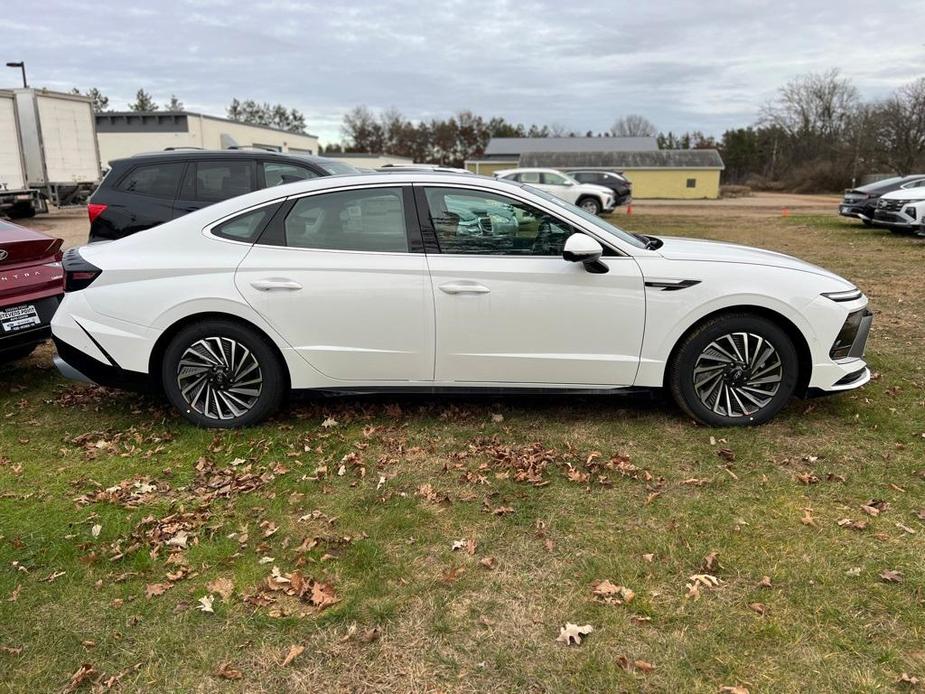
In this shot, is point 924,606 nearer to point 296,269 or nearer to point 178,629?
point 178,629

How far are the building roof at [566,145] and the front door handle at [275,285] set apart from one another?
5952 cm

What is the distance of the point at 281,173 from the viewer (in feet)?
25.3

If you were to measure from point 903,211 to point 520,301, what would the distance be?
1465 cm

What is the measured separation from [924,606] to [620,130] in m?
106

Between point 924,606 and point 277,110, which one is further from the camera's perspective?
point 277,110

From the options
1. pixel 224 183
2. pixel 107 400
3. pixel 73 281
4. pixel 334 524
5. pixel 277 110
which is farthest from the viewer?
pixel 277 110

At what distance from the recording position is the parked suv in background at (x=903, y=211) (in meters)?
14.9

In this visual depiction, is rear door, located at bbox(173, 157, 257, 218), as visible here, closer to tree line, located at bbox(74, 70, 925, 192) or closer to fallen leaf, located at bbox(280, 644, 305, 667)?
fallen leaf, located at bbox(280, 644, 305, 667)

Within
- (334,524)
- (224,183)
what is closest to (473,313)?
(334,524)

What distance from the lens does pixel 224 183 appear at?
24.7 feet

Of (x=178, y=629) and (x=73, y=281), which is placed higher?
(x=73, y=281)

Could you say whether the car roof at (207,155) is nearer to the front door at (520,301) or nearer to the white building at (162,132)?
the front door at (520,301)

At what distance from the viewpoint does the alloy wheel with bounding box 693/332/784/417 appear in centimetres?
423

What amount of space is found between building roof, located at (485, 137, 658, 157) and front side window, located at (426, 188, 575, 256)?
59211 mm
